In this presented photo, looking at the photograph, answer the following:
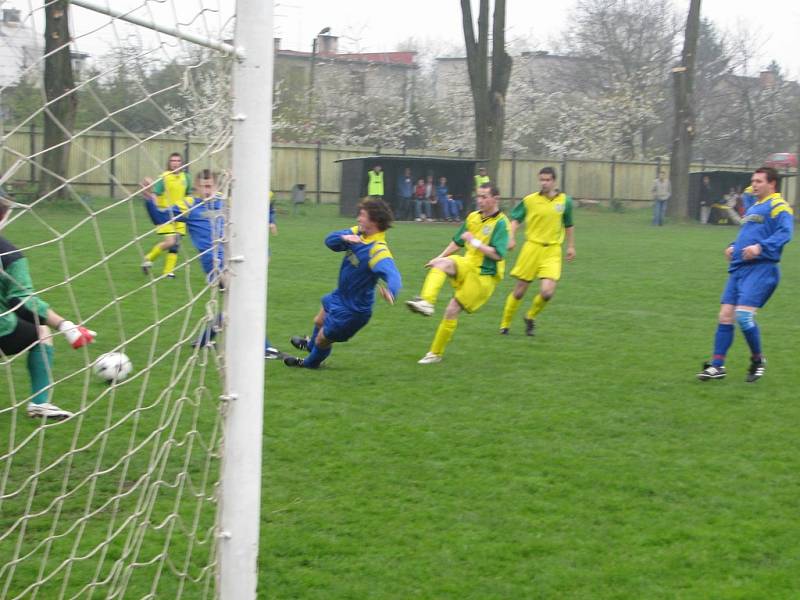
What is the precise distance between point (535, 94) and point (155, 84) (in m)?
49.1

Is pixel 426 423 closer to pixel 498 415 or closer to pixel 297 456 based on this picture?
pixel 498 415

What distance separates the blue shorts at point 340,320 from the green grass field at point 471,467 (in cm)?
32

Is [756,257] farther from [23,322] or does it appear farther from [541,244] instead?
[23,322]

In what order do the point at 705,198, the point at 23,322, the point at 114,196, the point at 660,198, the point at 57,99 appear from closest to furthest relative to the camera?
the point at 57,99 < the point at 114,196 < the point at 23,322 < the point at 660,198 < the point at 705,198

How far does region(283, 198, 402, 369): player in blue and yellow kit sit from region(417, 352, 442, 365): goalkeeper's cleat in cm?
88

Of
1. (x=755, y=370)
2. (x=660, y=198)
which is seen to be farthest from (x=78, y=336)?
(x=660, y=198)

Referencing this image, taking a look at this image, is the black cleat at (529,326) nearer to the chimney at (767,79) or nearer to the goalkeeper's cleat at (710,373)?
the goalkeeper's cleat at (710,373)

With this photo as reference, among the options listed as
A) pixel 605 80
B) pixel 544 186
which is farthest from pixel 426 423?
pixel 605 80

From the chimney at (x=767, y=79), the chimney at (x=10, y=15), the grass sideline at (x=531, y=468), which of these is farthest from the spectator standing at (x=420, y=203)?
the chimney at (x=767, y=79)

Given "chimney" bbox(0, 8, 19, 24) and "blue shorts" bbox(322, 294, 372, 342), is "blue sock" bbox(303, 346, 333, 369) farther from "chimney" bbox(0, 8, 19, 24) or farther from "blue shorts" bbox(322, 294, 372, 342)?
"chimney" bbox(0, 8, 19, 24)

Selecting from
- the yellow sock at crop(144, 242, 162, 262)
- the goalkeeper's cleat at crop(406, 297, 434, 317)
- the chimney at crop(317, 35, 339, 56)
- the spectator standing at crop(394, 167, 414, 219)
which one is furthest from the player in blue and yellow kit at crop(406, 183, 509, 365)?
the chimney at crop(317, 35, 339, 56)

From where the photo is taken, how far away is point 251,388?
9.64ft

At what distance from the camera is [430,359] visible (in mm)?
8117

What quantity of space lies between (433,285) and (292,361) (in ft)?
4.03
